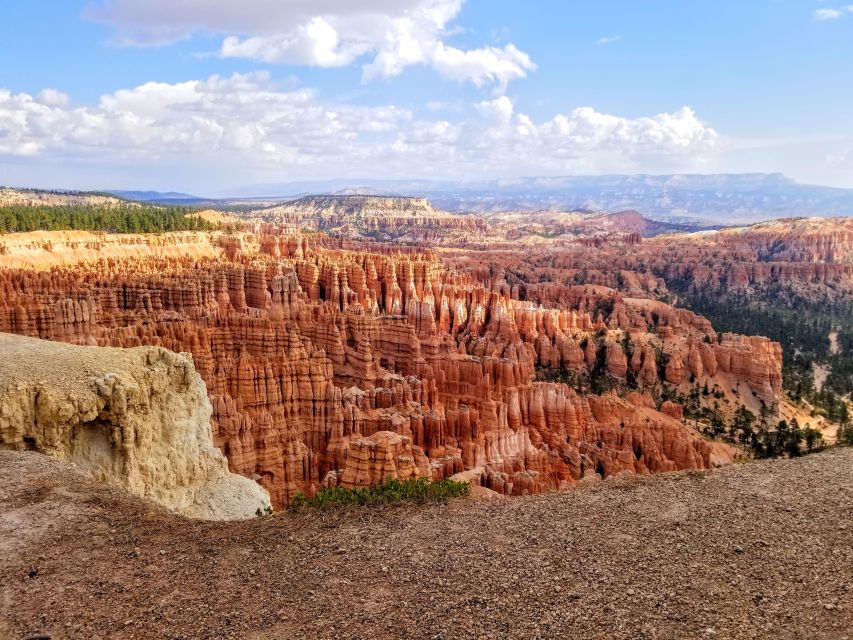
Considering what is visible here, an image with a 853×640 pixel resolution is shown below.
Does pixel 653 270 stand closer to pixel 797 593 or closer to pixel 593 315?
pixel 593 315

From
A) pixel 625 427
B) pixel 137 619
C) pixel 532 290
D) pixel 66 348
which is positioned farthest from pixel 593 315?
pixel 137 619

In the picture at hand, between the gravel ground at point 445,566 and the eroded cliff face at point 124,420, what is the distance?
4.48ft

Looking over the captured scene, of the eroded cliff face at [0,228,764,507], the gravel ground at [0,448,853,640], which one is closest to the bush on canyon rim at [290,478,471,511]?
the gravel ground at [0,448,853,640]

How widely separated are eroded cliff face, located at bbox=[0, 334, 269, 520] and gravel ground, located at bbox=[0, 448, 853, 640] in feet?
4.48

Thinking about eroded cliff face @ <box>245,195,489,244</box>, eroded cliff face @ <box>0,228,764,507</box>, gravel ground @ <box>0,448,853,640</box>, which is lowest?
eroded cliff face @ <box>0,228,764,507</box>

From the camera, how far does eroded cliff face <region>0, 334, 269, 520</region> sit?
12719 millimetres

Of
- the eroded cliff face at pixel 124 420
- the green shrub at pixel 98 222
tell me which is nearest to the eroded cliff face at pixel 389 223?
the green shrub at pixel 98 222

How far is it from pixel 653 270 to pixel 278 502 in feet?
330

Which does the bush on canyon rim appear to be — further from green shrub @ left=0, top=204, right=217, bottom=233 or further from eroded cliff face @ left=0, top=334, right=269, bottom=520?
green shrub @ left=0, top=204, right=217, bottom=233

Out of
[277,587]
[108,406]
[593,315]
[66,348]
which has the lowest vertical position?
[593,315]

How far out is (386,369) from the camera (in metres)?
35.9

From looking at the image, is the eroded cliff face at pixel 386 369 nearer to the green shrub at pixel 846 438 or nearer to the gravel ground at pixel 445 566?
the green shrub at pixel 846 438

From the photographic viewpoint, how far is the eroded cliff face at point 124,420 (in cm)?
1272

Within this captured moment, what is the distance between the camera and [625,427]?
29.6m
